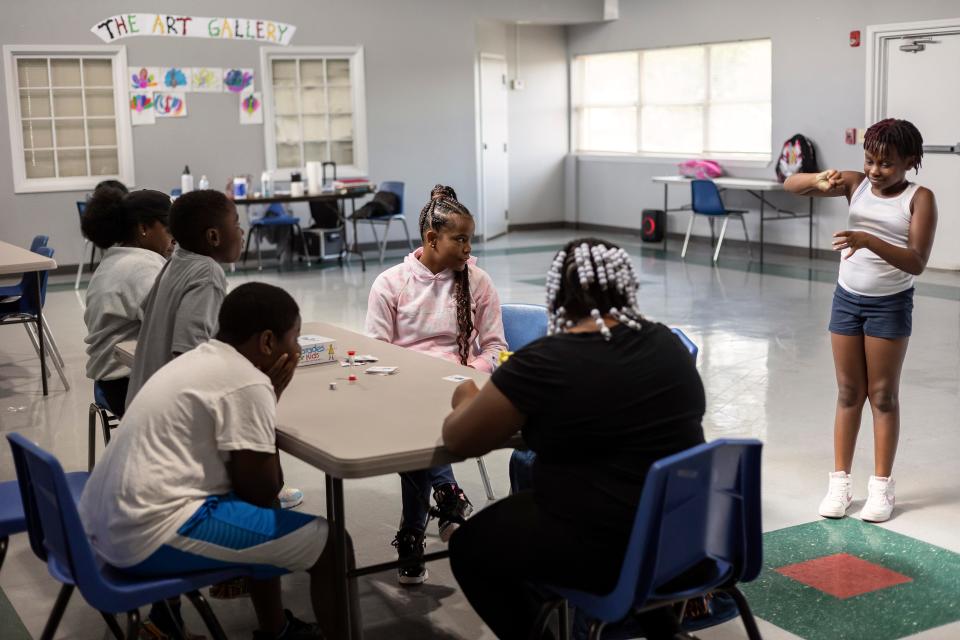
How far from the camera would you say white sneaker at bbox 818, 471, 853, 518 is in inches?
154

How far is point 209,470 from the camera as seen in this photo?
7.95 ft

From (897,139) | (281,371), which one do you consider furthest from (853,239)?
(281,371)

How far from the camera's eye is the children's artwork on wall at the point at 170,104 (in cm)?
1119

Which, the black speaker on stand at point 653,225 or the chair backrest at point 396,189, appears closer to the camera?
the chair backrest at point 396,189

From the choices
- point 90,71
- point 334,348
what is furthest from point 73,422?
point 90,71

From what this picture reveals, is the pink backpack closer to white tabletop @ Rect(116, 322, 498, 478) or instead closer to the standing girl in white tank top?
the standing girl in white tank top

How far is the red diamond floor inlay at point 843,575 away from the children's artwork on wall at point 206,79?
9.22 meters

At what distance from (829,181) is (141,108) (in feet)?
28.4

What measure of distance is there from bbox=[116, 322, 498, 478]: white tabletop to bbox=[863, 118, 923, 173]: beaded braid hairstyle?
1576 millimetres

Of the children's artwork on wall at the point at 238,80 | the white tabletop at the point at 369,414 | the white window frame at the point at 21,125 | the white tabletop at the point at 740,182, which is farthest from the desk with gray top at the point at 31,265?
the white tabletop at the point at 740,182

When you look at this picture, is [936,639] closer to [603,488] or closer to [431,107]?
[603,488]

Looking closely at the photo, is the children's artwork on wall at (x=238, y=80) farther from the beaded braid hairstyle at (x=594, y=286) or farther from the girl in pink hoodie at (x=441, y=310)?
the beaded braid hairstyle at (x=594, y=286)

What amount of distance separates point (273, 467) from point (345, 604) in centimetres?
38

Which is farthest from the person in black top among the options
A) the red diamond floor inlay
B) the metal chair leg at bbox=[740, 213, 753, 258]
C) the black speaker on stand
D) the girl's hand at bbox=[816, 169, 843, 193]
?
the black speaker on stand
